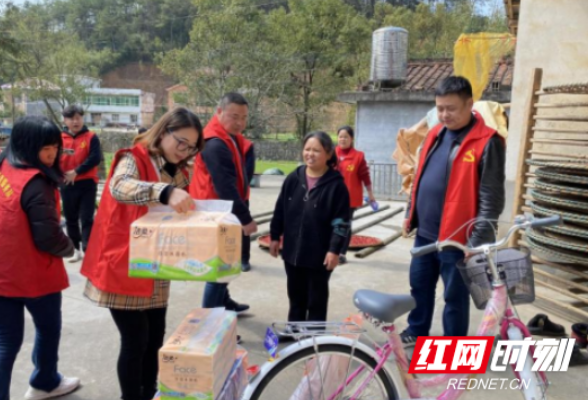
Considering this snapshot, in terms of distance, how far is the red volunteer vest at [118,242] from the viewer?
225 centimetres

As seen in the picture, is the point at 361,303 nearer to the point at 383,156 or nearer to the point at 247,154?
the point at 247,154

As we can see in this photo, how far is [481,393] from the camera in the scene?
3.03 meters

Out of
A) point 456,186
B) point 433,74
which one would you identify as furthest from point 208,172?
point 433,74

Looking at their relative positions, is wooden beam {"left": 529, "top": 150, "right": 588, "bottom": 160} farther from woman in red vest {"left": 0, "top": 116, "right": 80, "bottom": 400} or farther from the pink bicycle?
woman in red vest {"left": 0, "top": 116, "right": 80, "bottom": 400}

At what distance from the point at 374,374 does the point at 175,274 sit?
3.41ft

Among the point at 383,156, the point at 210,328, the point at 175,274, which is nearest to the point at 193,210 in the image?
the point at 175,274

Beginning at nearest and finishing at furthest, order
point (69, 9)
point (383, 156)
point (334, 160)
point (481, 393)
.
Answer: point (481, 393)
point (334, 160)
point (383, 156)
point (69, 9)

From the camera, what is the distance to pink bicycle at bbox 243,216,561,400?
2168 mm

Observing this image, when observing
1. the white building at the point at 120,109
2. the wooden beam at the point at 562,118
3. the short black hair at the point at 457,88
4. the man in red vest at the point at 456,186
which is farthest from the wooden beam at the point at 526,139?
the white building at the point at 120,109

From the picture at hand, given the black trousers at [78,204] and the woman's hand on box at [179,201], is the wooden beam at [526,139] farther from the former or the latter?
the black trousers at [78,204]

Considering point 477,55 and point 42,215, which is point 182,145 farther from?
point 477,55

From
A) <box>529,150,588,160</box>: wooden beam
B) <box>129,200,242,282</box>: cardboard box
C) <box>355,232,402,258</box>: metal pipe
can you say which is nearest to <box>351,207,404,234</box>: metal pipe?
<box>355,232,402,258</box>: metal pipe

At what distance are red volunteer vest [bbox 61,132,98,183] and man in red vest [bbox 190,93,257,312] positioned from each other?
234cm

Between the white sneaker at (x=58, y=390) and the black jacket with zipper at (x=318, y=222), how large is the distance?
153 centimetres
